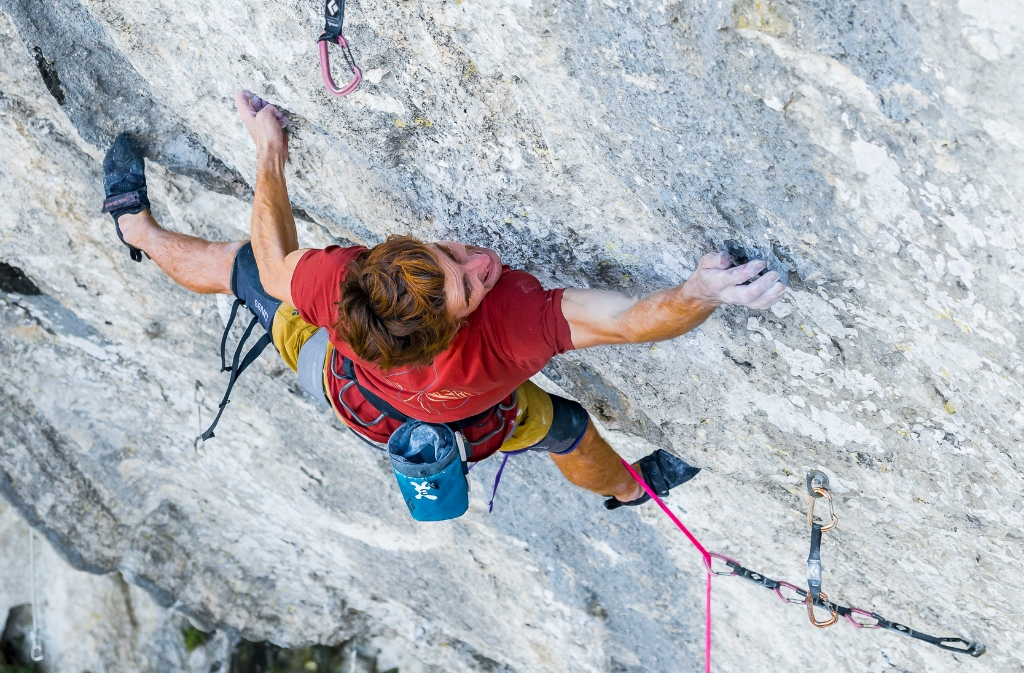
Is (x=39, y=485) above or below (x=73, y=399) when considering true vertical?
below

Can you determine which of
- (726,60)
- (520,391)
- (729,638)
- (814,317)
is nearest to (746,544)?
(729,638)

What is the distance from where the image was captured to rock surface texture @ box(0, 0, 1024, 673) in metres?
1.79

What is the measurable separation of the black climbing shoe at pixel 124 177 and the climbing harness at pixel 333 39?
134 cm

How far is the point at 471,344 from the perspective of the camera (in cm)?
230

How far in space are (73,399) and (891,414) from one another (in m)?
4.65

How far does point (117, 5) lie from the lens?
2824 mm

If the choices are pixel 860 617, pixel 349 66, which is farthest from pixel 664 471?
pixel 349 66

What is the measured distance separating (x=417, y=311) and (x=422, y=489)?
737 mm

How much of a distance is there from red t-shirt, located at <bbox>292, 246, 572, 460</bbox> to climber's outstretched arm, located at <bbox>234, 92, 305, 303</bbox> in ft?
0.44

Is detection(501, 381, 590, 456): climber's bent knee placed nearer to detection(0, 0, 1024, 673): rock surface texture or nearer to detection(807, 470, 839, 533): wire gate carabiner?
detection(0, 0, 1024, 673): rock surface texture

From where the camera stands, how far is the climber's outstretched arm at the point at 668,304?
6.57 ft

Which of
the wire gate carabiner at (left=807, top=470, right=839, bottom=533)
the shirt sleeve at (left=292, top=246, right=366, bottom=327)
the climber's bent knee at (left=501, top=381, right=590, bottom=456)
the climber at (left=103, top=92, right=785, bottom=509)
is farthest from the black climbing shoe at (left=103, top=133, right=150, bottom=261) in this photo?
the wire gate carabiner at (left=807, top=470, right=839, bottom=533)

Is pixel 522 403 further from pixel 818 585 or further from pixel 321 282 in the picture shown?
pixel 818 585

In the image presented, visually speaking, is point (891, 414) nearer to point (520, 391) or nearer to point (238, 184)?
point (520, 391)
